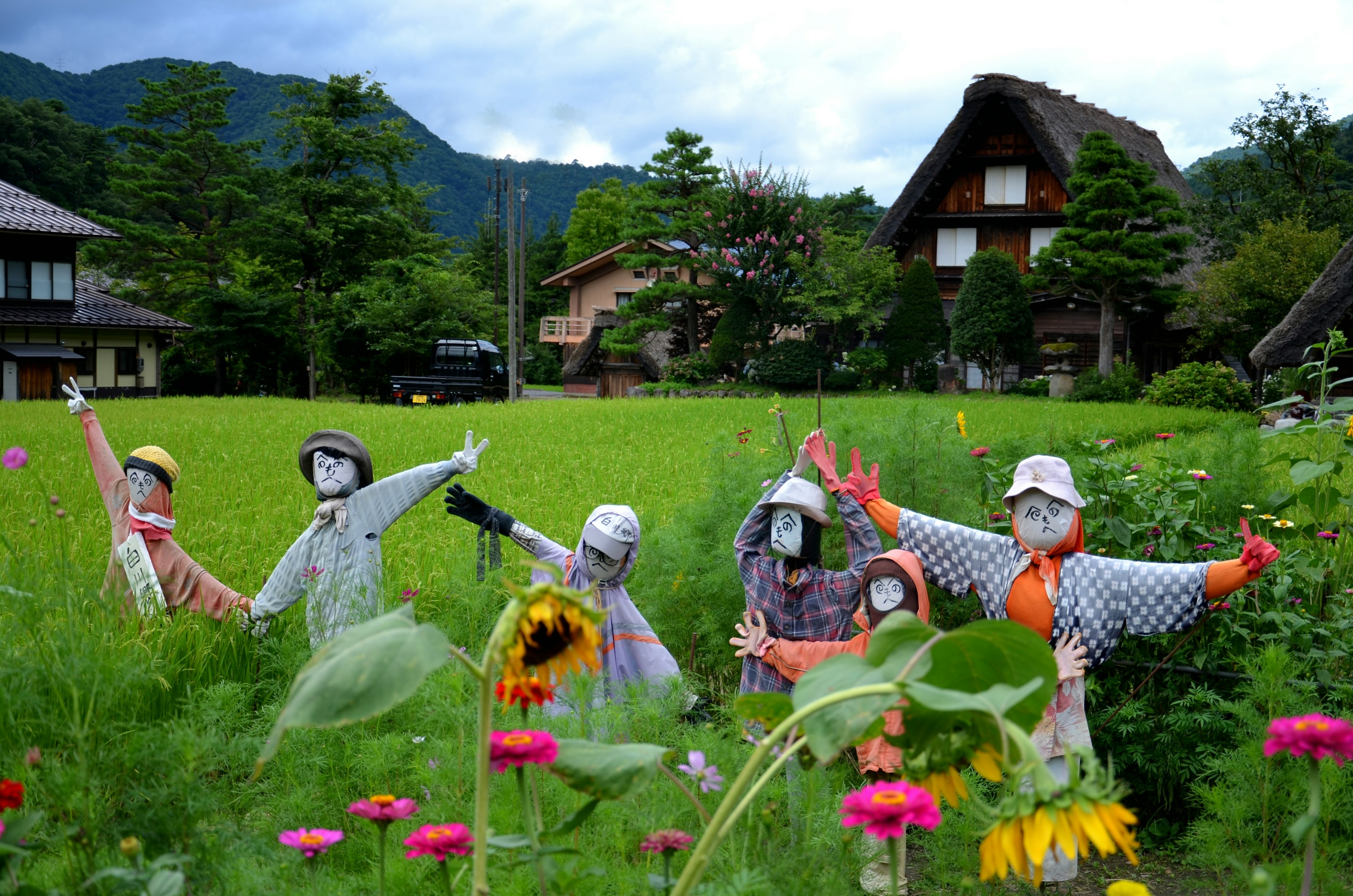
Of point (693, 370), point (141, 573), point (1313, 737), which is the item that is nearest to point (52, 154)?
point (693, 370)

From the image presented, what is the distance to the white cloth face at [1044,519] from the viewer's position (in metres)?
2.88

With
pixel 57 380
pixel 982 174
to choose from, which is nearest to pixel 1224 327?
pixel 982 174

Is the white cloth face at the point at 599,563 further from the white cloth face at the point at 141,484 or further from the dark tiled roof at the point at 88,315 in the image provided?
the dark tiled roof at the point at 88,315

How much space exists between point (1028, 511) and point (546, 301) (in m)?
37.2

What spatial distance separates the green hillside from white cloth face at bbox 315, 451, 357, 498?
5550 cm

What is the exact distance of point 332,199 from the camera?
24.4 meters

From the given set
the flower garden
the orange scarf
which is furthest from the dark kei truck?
the orange scarf

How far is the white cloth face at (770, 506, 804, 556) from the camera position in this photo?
3.12 metres

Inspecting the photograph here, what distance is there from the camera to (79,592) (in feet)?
7.78

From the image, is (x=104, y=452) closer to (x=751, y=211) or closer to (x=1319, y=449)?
(x=1319, y=449)

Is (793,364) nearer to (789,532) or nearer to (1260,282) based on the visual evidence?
(1260,282)

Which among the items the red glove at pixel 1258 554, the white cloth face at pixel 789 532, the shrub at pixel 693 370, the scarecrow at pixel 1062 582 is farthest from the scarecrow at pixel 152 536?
the shrub at pixel 693 370

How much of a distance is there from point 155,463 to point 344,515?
0.69 meters

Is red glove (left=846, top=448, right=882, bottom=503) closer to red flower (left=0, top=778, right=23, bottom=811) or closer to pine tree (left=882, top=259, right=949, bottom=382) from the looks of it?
red flower (left=0, top=778, right=23, bottom=811)
